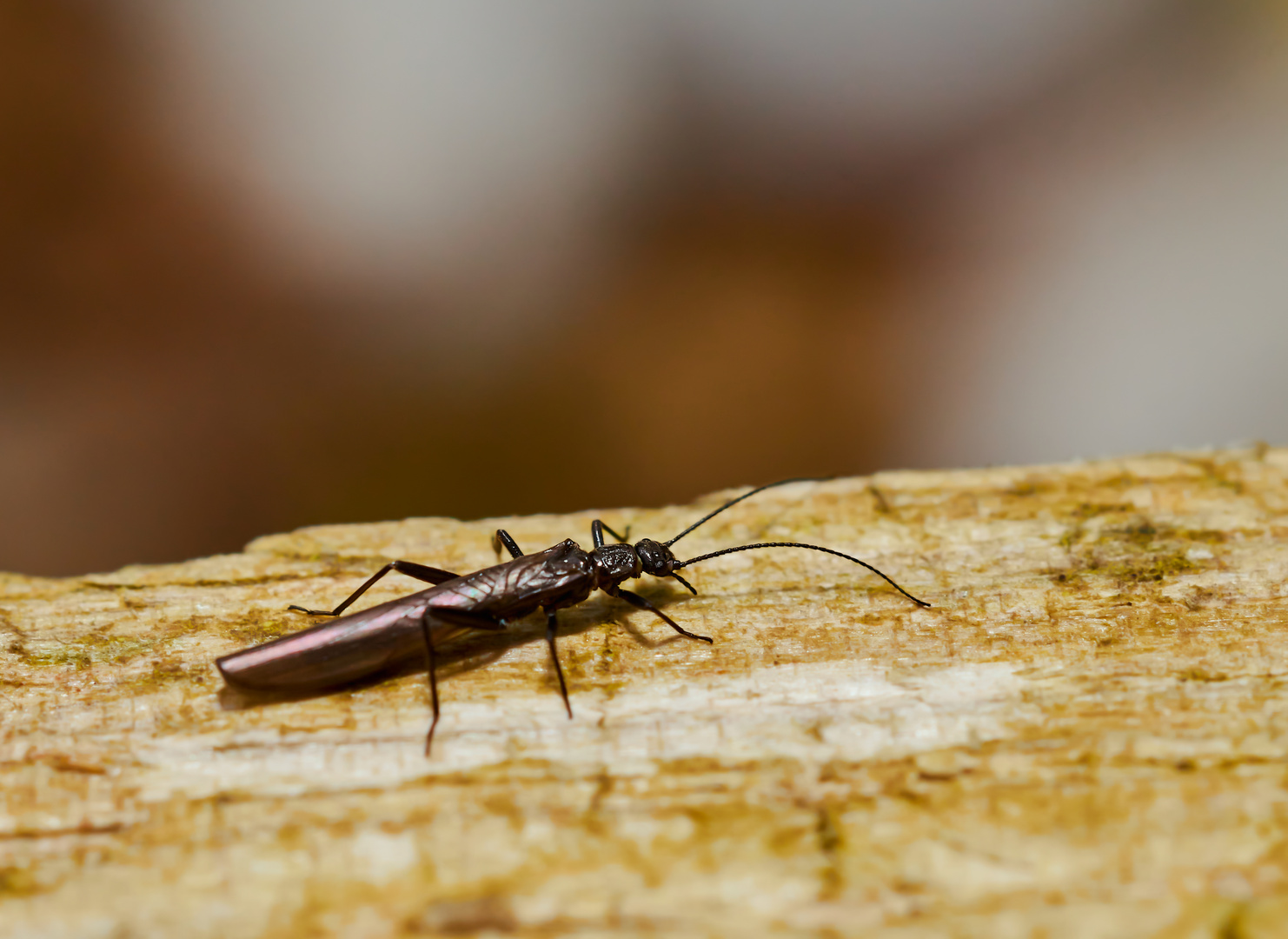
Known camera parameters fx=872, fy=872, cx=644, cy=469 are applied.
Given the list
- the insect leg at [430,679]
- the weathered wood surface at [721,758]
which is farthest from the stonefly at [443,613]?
the weathered wood surface at [721,758]

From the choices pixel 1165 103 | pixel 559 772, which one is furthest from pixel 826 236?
pixel 559 772

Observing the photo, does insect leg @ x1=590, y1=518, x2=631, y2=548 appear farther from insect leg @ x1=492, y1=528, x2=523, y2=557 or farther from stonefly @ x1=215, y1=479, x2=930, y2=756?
insect leg @ x1=492, y1=528, x2=523, y2=557

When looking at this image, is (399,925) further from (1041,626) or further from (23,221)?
(23,221)

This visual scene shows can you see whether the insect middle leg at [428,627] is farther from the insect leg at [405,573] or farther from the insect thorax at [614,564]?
the insect thorax at [614,564]

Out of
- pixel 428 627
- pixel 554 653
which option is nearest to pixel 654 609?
pixel 554 653

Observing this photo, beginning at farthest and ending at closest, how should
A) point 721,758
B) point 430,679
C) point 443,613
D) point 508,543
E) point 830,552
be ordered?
point 508,543
point 830,552
point 443,613
point 430,679
point 721,758

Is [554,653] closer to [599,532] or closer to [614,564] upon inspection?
[614,564]
